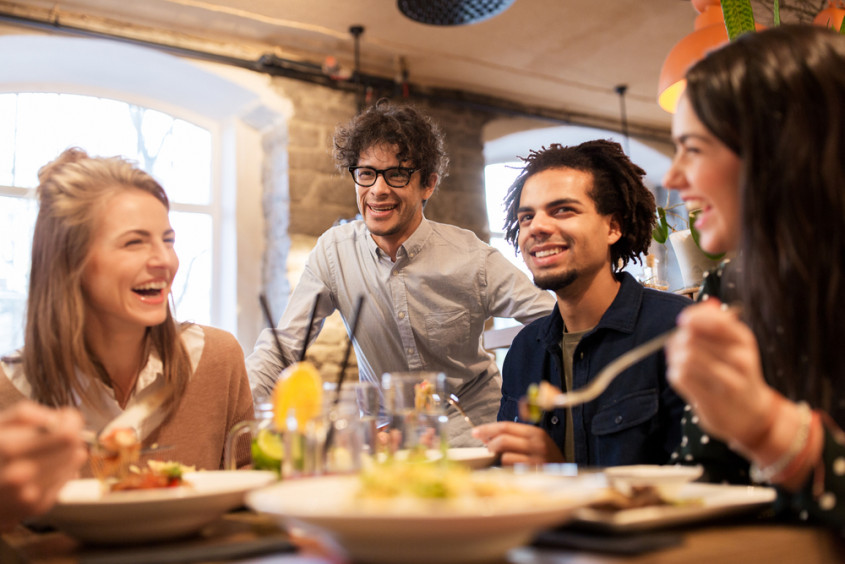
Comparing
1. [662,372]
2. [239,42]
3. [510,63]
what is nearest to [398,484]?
[662,372]

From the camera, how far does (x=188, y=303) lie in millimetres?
5125

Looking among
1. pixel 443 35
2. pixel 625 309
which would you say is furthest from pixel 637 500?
pixel 443 35

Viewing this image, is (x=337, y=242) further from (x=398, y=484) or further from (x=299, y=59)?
(x=299, y=59)

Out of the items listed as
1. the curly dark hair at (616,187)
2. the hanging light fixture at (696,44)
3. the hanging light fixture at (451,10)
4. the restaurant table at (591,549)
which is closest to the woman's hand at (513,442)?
the restaurant table at (591,549)

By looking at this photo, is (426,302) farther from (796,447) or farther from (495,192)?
(495,192)

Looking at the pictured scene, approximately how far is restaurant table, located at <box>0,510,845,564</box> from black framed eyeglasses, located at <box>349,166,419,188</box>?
6.27 ft

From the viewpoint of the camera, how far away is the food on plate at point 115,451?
111 cm

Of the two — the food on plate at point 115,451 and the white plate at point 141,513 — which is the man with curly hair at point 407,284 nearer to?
the food on plate at point 115,451

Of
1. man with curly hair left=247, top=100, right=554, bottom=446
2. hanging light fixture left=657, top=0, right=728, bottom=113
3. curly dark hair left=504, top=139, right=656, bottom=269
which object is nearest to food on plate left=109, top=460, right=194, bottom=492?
curly dark hair left=504, top=139, right=656, bottom=269

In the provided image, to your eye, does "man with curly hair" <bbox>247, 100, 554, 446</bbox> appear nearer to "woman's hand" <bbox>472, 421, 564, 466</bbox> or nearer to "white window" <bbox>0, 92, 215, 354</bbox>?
"woman's hand" <bbox>472, 421, 564, 466</bbox>

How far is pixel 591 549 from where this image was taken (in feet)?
2.46

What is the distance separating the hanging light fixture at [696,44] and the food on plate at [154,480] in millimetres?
2226

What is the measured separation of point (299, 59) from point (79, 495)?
442 cm

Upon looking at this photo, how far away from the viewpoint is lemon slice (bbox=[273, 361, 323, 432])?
103 centimetres
